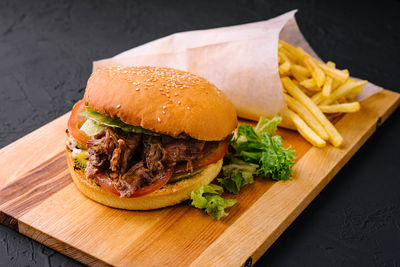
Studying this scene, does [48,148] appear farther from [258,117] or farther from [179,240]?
Answer: [258,117]

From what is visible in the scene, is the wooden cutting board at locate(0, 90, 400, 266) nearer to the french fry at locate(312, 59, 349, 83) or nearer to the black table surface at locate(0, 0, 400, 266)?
the black table surface at locate(0, 0, 400, 266)

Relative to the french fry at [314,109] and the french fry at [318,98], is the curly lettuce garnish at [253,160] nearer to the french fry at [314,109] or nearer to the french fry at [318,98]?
the french fry at [314,109]

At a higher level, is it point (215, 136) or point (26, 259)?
point (215, 136)

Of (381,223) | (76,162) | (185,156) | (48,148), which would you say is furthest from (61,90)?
(381,223)

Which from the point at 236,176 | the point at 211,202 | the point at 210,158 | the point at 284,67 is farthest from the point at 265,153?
the point at 284,67

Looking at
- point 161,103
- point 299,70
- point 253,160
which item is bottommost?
point 253,160

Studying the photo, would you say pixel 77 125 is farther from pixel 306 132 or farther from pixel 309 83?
pixel 309 83
